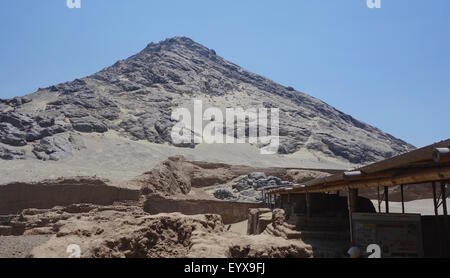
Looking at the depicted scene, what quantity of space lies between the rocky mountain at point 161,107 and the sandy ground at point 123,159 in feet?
7.19

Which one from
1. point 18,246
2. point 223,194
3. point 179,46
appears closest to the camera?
point 18,246

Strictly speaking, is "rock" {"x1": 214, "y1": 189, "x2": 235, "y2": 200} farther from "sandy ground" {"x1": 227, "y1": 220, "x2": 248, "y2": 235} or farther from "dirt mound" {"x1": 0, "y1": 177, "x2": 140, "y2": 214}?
"dirt mound" {"x1": 0, "y1": 177, "x2": 140, "y2": 214}

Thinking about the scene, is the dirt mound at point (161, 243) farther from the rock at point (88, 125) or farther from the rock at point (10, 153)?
the rock at point (88, 125)

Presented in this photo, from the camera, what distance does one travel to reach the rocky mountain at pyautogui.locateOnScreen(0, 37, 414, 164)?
177 ft

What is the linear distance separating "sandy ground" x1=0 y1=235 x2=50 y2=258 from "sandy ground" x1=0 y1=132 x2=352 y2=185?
17.9 meters

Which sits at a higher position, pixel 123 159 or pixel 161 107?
pixel 161 107

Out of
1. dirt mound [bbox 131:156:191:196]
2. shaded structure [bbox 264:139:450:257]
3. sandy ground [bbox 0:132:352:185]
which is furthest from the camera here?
sandy ground [bbox 0:132:352:185]

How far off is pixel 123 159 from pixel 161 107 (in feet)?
93.6

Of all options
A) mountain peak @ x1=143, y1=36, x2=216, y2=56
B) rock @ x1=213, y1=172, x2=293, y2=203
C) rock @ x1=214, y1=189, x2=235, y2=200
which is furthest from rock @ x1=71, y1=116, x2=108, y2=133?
mountain peak @ x1=143, y1=36, x2=216, y2=56

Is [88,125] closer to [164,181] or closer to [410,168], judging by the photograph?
[164,181]

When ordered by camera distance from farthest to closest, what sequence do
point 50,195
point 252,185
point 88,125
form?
point 88,125 → point 252,185 → point 50,195

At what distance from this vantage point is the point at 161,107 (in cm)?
7831

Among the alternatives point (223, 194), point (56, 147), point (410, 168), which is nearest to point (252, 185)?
point (223, 194)

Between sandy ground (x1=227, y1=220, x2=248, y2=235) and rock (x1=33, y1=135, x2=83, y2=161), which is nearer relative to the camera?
sandy ground (x1=227, y1=220, x2=248, y2=235)
